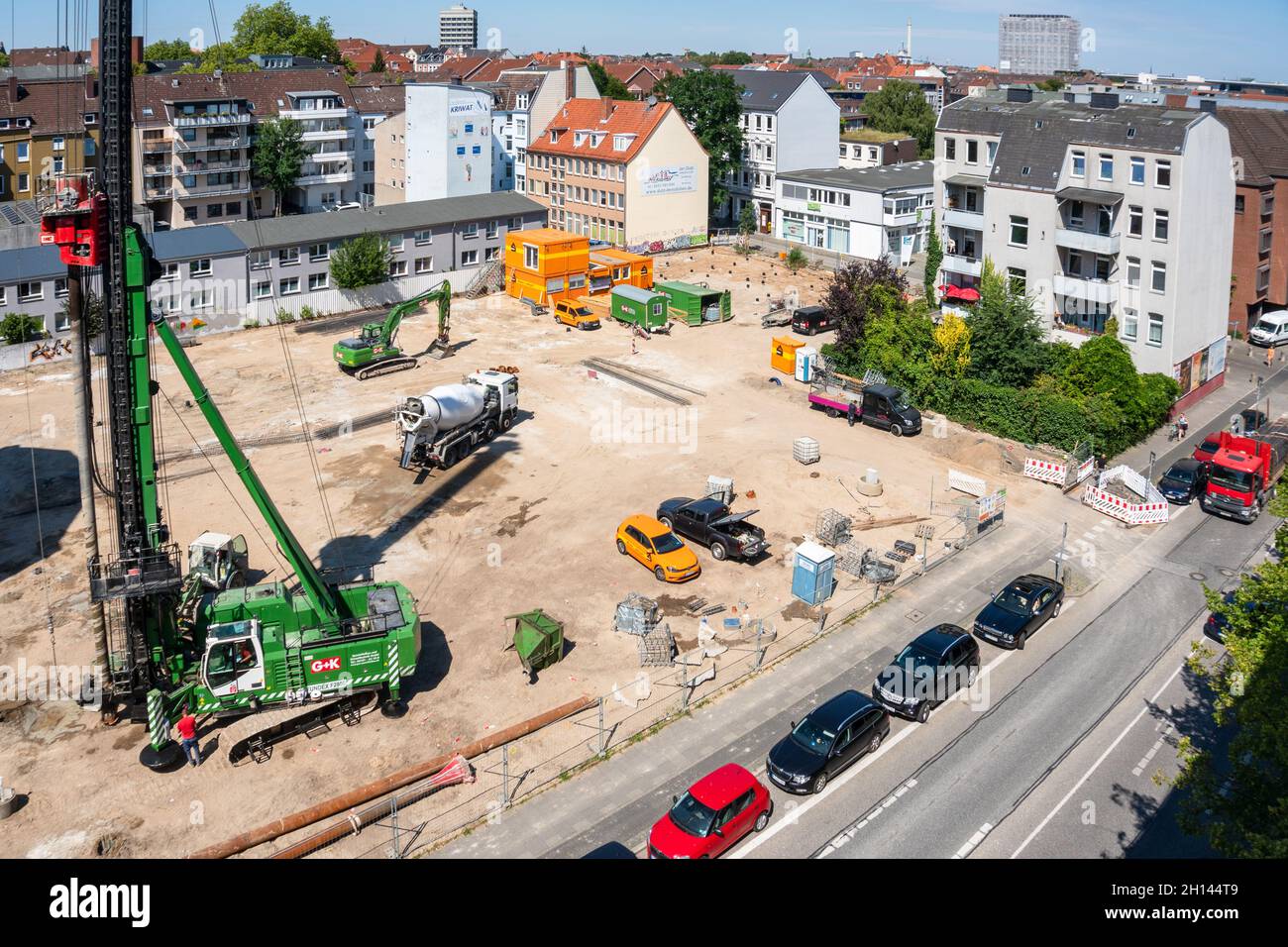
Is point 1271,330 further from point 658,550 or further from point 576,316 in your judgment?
point 658,550

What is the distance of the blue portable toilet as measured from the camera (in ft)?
99.5

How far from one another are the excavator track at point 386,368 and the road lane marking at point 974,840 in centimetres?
3672

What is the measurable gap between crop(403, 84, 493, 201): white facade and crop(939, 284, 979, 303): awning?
40.9 m

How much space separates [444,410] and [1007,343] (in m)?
23.4

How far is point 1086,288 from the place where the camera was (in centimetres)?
4759

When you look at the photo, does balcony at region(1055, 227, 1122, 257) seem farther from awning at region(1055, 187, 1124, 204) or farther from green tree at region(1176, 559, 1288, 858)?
green tree at region(1176, 559, 1288, 858)

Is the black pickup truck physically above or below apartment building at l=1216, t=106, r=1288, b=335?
below

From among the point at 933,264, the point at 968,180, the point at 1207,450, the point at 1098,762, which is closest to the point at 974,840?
the point at 1098,762

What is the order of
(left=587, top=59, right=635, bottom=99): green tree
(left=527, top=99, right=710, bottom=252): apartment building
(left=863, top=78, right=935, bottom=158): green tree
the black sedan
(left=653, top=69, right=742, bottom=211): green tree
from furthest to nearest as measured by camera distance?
(left=587, top=59, right=635, bottom=99): green tree
(left=863, top=78, right=935, bottom=158): green tree
(left=653, top=69, right=742, bottom=211): green tree
(left=527, top=99, right=710, bottom=252): apartment building
the black sedan

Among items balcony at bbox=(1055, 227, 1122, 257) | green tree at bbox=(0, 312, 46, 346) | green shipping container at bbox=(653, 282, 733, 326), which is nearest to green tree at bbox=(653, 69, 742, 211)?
green shipping container at bbox=(653, 282, 733, 326)

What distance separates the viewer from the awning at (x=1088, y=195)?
150 ft

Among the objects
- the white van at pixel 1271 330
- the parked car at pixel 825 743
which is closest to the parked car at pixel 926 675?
the parked car at pixel 825 743

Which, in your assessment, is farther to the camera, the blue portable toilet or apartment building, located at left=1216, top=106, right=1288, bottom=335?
apartment building, located at left=1216, top=106, right=1288, bottom=335

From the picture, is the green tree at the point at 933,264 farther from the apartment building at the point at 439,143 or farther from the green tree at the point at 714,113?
the apartment building at the point at 439,143
